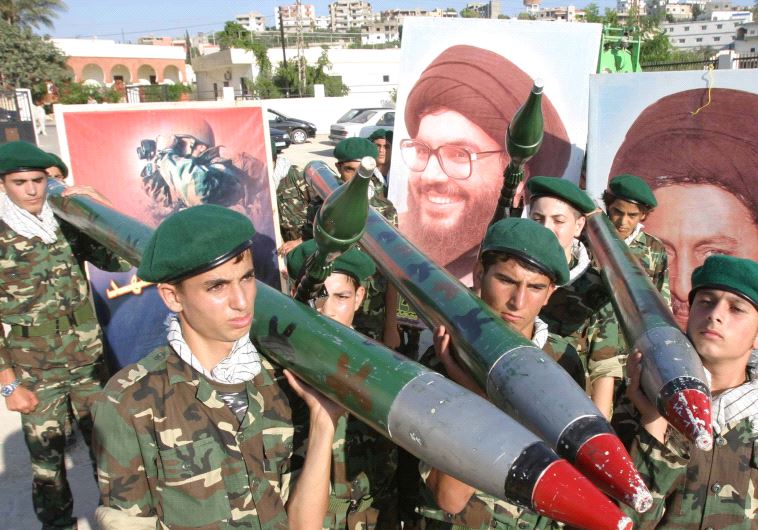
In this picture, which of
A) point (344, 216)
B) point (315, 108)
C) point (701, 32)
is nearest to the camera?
point (344, 216)

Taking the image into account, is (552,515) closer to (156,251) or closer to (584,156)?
(156,251)

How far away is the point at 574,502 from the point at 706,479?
0.99 m

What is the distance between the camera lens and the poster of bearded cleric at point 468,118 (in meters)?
4.86

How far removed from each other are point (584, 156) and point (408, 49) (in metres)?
1.89

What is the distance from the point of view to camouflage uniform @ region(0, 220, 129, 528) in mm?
3297

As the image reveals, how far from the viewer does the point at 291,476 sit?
1888mm

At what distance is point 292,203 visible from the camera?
5211mm

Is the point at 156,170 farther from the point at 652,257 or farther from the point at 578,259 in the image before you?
the point at 652,257

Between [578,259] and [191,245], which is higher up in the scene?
[191,245]

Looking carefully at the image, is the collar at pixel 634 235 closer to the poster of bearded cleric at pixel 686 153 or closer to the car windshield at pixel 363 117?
the poster of bearded cleric at pixel 686 153

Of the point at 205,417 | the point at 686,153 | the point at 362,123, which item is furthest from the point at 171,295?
the point at 362,123

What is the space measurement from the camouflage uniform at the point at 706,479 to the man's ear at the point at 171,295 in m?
1.51

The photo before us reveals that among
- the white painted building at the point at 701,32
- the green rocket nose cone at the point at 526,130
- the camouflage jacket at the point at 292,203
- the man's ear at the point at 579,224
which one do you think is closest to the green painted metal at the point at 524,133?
the green rocket nose cone at the point at 526,130

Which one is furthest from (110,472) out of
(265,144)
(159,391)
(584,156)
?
(584,156)
